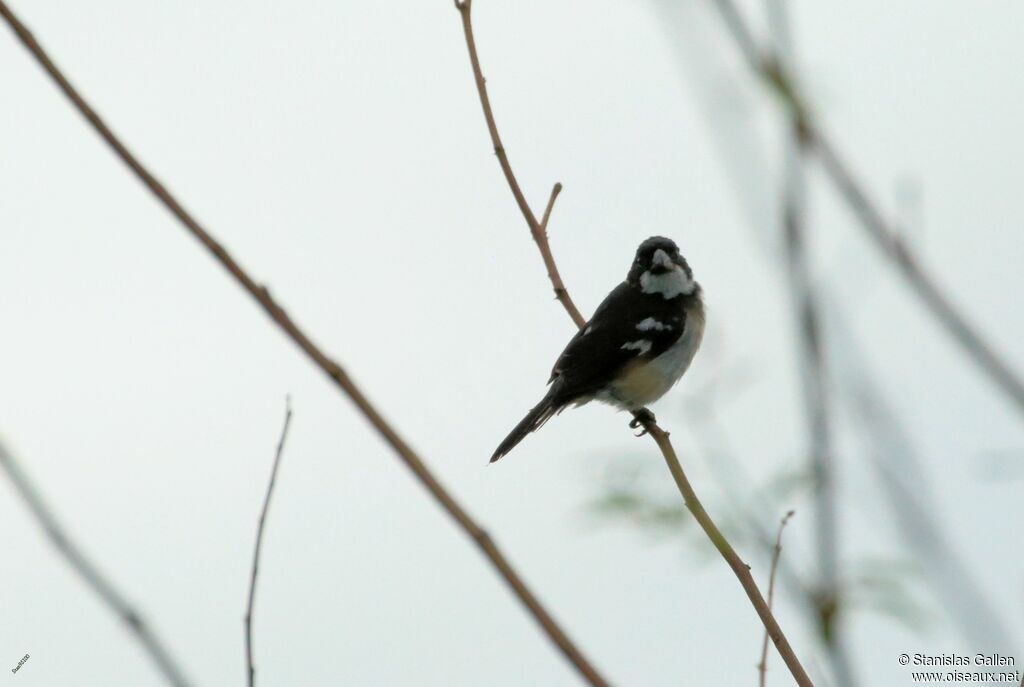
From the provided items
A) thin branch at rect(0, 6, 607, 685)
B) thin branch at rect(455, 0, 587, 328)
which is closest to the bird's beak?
thin branch at rect(455, 0, 587, 328)

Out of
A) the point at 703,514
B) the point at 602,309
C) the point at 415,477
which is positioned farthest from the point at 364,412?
the point at 602,309

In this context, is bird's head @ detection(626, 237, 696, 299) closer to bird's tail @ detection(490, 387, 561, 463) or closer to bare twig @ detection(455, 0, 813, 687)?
bird's tail @ detection(490, 387, 561, 463)

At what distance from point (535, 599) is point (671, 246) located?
8506 millimetres

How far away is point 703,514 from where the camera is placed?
257cm

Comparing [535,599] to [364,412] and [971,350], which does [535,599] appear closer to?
[364,412]

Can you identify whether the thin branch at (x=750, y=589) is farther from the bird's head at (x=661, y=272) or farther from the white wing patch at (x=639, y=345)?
the bird's head at (x=661, y=272)

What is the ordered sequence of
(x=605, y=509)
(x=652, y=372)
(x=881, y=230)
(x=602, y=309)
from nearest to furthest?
(x=881, y=230), (x=605, y=509), (x=652, y=372), (x=602, y=309)

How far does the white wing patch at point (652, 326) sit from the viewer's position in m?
9.09

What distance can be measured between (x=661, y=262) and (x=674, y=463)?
13.9 ft

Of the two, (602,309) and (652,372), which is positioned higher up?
(602,309)

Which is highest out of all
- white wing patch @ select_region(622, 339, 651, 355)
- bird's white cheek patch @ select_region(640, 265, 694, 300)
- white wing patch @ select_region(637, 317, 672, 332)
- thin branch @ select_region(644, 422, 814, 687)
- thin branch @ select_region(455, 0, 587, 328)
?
bird's white cheek patch @ select_region(640, 265, 694, 300)

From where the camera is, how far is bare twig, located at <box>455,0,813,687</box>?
2564mm

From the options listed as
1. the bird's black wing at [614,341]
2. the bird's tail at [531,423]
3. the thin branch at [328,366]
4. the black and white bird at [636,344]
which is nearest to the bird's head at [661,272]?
the black and white bird at [636,344]

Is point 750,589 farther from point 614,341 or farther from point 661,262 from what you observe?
point 661,262
